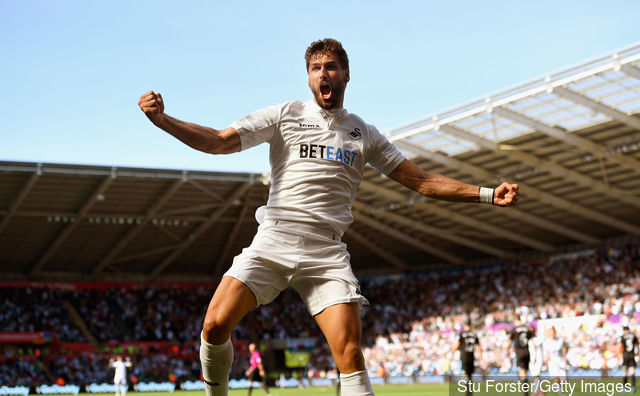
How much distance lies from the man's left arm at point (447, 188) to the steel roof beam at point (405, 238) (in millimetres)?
35027

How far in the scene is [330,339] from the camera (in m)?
4.66

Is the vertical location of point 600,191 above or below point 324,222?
above

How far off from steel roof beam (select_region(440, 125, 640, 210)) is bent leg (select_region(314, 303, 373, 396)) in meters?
24.8

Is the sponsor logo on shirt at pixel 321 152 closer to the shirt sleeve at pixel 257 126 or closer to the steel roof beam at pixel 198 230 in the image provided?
A: the shirt sleeve at pixel 257 126

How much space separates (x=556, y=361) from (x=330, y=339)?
14.7 meters

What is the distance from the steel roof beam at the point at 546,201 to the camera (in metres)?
32.0

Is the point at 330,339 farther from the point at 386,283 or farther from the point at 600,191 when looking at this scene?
the point at 386,283

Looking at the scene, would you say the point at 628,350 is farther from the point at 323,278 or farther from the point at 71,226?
the point at 71,226

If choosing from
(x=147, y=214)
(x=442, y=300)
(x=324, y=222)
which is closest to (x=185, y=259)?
(x=147, y=214)

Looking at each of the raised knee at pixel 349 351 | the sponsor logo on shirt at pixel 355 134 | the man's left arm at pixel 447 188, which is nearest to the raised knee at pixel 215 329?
the raised knee at pixel 349 351

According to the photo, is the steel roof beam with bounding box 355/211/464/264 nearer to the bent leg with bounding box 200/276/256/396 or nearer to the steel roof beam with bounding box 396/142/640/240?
the steel roof beam with bounding box 396/142/640/240

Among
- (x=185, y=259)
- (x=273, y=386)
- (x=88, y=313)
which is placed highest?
(x=185, y=259)

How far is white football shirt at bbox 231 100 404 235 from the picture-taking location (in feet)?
15.9

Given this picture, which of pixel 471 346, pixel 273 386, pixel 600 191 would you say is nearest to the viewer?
pixel 471 346
